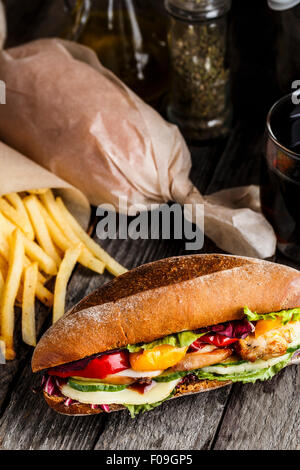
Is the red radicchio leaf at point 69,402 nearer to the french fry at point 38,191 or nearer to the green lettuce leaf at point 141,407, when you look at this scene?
the green lettuce leaf at point 141,407

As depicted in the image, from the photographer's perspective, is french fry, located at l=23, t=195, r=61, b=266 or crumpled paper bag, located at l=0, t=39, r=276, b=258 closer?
french fry, located at l=23, t=195, r=61, b=266

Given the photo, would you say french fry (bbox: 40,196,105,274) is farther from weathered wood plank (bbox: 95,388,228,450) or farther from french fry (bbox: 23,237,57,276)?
weathered wood plank (bbox: 95,388,228,450)

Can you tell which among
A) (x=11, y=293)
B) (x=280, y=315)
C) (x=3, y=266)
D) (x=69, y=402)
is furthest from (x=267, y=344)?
(x=3, y=266)

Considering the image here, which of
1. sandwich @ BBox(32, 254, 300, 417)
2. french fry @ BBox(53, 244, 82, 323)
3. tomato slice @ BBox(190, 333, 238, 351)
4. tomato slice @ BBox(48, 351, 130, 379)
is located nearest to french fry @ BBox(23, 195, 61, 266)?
french fry @ BBox(53, 244, 82, 323)

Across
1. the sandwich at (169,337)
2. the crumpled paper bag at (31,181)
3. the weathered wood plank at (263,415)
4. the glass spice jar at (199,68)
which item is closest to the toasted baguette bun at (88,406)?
the sandwich at (169,337)
